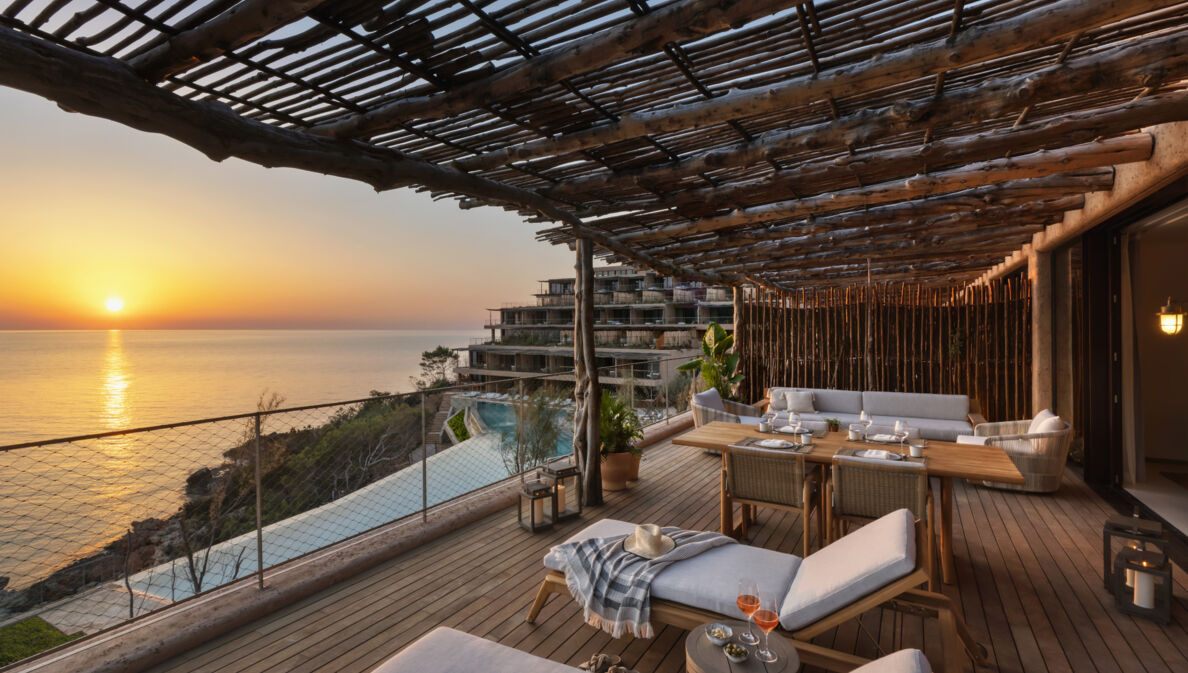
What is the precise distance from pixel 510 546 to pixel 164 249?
23.6 meters

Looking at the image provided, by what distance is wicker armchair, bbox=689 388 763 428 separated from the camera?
6.25 meters

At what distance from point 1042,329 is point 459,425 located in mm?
16737

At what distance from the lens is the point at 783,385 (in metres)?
8.94

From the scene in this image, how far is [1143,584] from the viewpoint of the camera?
285 centimetres

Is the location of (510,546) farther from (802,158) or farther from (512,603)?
(802,158)

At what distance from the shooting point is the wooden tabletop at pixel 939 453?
3.19m

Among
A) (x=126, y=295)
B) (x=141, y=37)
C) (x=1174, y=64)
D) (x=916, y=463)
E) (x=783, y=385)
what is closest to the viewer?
(x=141, y=37)

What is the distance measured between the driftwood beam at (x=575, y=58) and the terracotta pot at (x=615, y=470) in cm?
366

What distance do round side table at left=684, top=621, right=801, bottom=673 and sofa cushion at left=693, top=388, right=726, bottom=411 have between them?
179 inches

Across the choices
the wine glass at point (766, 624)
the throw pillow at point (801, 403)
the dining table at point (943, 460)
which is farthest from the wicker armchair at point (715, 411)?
the wine glass at point (766, 624)

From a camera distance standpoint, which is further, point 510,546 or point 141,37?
point 510,546

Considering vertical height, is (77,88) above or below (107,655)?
above

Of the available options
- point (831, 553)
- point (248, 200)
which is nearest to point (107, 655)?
point (831, 553)

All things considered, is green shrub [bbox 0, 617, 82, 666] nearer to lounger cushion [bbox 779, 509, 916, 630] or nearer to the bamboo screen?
lounger cushion [bbox 779, 509, 916, 630]
